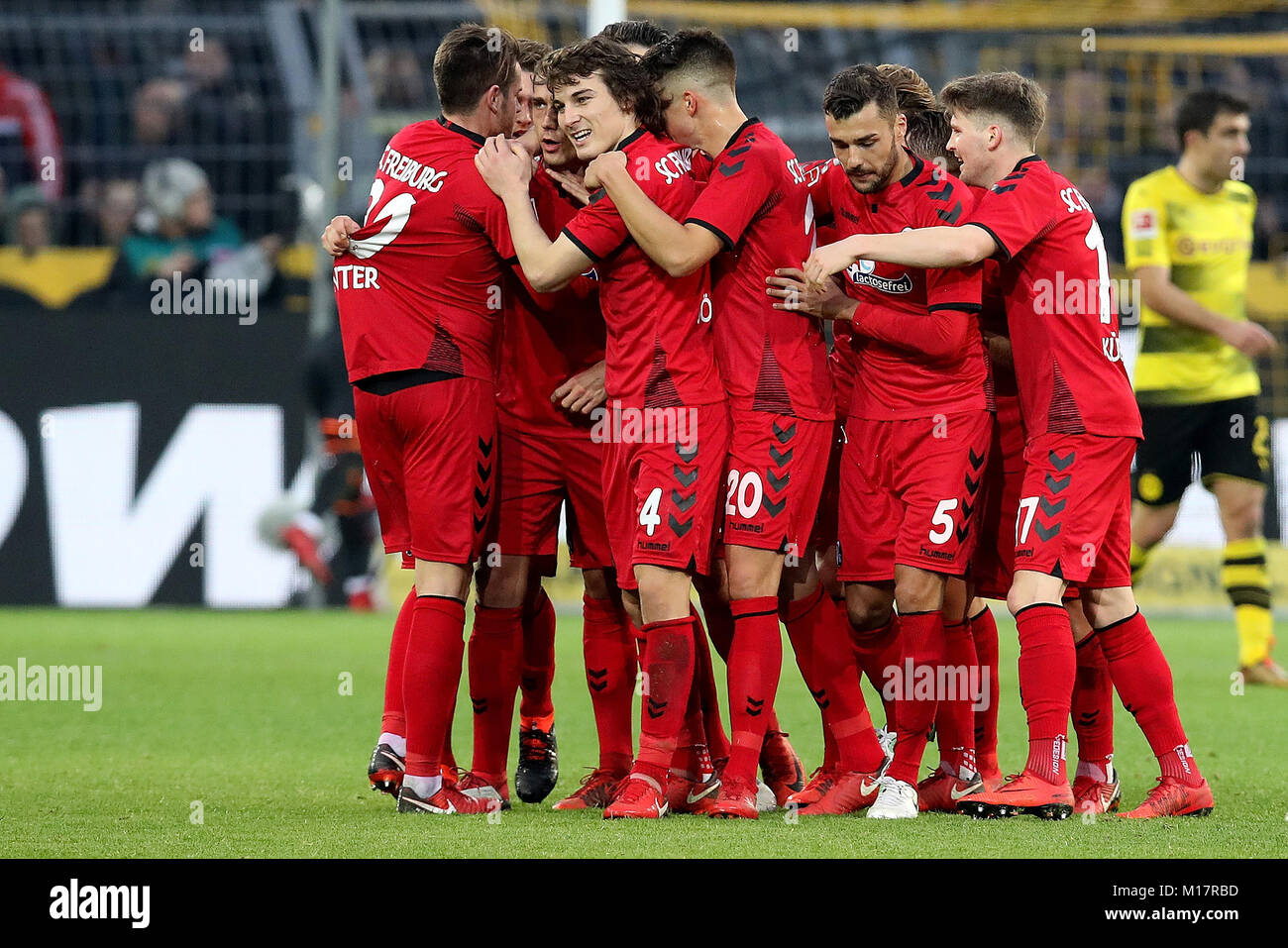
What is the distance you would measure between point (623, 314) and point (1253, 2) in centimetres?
1201

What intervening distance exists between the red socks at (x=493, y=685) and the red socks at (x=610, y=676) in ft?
0.80

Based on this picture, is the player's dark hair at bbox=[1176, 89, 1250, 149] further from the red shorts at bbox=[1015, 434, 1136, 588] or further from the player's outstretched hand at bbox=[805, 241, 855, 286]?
the player's outstretched hand at bbox=[805, 241, 855, 286]

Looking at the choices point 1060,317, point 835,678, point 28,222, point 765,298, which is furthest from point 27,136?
point 1060,317

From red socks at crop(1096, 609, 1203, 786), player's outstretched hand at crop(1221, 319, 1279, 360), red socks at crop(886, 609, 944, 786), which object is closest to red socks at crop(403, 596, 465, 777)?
red socks at crop(886, 609, 944, 786)

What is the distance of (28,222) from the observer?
13234 mm

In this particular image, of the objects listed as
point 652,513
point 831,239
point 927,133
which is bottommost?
point 652,513

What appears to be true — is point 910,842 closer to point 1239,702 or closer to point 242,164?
point 1239,702

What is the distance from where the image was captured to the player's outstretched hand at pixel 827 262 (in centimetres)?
482

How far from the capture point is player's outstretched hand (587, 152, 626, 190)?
4.87 m

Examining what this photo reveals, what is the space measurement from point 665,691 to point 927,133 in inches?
77.6

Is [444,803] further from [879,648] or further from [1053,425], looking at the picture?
[1053,425]

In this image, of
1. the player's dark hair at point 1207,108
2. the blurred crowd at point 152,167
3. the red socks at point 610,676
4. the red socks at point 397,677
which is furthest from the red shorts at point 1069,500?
the blurred crowd at point 152,167

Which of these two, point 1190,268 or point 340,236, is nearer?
point 340,236

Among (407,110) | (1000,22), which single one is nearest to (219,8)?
(407,110)
